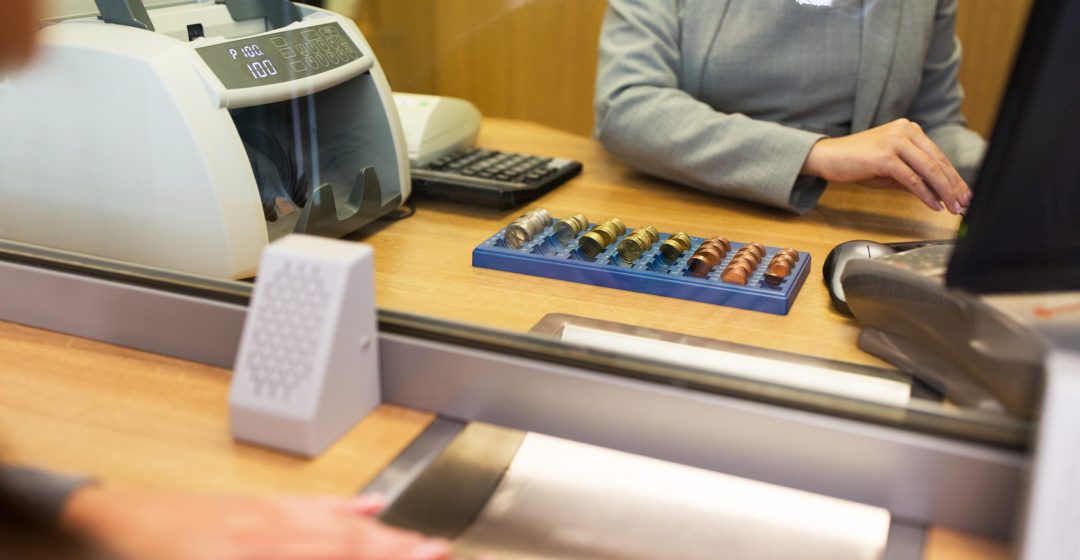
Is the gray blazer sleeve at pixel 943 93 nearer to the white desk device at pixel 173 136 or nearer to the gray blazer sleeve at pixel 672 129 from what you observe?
the gray blazer sleeve at pixel 672 129

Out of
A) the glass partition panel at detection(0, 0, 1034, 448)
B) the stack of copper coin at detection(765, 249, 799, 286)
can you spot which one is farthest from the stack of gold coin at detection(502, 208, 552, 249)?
the stack of copper coin at detection(765, 249, 799, 286)

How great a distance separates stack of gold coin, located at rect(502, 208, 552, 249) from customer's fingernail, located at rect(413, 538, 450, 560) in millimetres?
392

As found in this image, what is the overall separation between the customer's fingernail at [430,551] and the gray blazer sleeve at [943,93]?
0.50m

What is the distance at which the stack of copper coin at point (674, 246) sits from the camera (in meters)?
0.85

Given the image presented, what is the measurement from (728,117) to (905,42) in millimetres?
235

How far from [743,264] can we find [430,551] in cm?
41

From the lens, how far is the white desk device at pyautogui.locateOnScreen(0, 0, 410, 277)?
77cm

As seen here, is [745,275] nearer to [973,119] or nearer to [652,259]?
[652,259]

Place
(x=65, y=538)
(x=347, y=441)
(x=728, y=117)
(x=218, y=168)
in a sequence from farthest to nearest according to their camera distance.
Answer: (x=728, y=117) < (x=218, y=168) < (x=347, y=441) < (x=65, y=538)

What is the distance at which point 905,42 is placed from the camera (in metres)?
0.85

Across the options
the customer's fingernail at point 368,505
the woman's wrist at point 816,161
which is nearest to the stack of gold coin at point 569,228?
the woman's wrist at point 816,161

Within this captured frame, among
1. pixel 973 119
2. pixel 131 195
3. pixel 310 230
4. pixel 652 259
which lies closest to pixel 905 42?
pixel 973 119

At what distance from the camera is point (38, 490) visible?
567 millimetres

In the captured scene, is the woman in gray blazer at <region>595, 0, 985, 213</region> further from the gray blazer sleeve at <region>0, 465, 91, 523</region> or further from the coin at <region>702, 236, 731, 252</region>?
the gray blazer sleeve at <region>0, 465, 91, 523</region>
